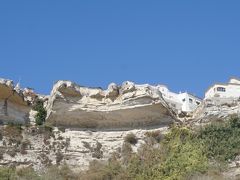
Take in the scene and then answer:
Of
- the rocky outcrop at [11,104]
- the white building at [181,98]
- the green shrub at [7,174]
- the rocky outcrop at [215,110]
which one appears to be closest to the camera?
the green shrub at [7,174]

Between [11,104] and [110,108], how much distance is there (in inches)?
269

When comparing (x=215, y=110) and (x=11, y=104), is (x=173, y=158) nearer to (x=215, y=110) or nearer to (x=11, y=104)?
(x=215, y=110)

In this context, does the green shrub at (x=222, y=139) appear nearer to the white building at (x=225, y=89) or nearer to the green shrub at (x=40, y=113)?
the green shrub at (x=40, y=113)

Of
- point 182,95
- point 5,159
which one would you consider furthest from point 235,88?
point 5,159

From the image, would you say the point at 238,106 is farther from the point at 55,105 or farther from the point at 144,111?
the point at 55,105

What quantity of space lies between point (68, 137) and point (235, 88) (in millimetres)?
25449

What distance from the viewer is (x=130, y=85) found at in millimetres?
45000

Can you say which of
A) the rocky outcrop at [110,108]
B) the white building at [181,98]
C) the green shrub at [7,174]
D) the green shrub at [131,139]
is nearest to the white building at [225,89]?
the white building at [181,98]

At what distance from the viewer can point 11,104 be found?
4500 cm

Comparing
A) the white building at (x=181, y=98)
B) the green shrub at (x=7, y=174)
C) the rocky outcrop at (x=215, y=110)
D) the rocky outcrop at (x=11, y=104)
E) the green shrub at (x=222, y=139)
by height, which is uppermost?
the white building at (x=181, y=98)

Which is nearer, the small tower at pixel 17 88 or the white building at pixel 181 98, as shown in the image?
the small tower at pixel 17 88

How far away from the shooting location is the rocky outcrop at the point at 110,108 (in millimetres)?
44562

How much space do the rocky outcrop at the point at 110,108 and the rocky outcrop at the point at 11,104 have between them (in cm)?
193

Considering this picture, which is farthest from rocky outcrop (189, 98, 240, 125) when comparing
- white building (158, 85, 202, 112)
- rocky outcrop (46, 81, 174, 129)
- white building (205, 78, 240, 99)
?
white building (158, 85, 202, 112)
